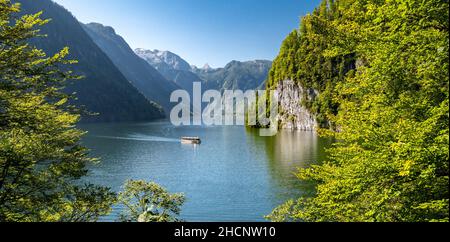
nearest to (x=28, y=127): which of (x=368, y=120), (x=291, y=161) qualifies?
(x=368, y=120)

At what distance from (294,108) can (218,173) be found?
349 ft

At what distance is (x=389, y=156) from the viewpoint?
13461 millimetres

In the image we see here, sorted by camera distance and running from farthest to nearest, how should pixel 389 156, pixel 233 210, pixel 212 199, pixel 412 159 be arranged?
pixel 212 199 < pixel 233 210 < pixel 389 156 < pixel 412 159

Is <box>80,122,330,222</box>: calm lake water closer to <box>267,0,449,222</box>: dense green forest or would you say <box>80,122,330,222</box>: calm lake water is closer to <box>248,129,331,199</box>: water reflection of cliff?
<box>248,129,331,199</box>: water reflection of cliff

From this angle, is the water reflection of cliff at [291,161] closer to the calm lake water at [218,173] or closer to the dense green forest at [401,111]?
the calm lake water at [218,173]

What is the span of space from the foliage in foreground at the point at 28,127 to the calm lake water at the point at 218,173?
21.8 metres

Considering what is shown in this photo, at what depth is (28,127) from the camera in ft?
59.4

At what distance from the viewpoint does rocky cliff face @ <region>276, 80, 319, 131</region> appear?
521 feet

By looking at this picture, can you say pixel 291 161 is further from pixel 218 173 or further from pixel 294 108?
pixel 294 108

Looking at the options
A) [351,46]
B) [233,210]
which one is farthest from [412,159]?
[233,210]

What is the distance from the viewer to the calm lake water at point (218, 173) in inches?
1836
